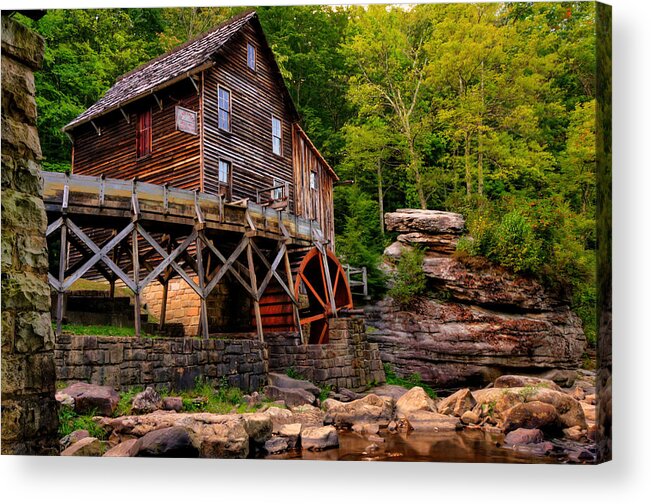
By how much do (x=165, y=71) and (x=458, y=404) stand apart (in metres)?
6.27

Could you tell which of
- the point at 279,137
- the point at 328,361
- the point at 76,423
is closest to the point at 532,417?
the point at 328,361

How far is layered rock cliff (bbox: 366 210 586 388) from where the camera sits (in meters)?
8.84

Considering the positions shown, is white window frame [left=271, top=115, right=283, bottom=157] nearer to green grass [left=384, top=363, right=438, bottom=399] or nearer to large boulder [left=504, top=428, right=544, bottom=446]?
green grass [left=384, top=363, right=438, bottom=399]

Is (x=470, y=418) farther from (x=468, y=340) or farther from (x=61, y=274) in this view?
(x=61, y=274)

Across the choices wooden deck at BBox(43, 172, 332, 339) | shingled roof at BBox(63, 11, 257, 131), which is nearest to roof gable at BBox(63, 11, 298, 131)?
shingled roof at BBox(63, 11, 257, 131)

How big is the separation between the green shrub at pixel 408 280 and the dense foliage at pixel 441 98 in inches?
67.6

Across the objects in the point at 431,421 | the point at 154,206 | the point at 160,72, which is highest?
the point at 160,72

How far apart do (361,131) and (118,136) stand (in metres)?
3.90

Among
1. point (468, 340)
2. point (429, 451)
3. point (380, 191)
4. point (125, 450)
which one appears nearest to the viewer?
point (125, 450)

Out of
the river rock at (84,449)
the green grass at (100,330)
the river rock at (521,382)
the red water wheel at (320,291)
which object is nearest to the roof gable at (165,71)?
the green grass at (100,330)

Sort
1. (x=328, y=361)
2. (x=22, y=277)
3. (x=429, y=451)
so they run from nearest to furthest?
(x=22, y=277) → (x=429, y=451) → (x=328, y=361)

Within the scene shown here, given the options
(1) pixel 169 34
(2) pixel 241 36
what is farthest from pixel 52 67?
(2) pixel 241 36

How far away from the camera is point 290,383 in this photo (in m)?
9.61

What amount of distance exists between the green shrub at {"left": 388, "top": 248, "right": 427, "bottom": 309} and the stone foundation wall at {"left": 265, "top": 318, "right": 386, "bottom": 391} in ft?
3.29
